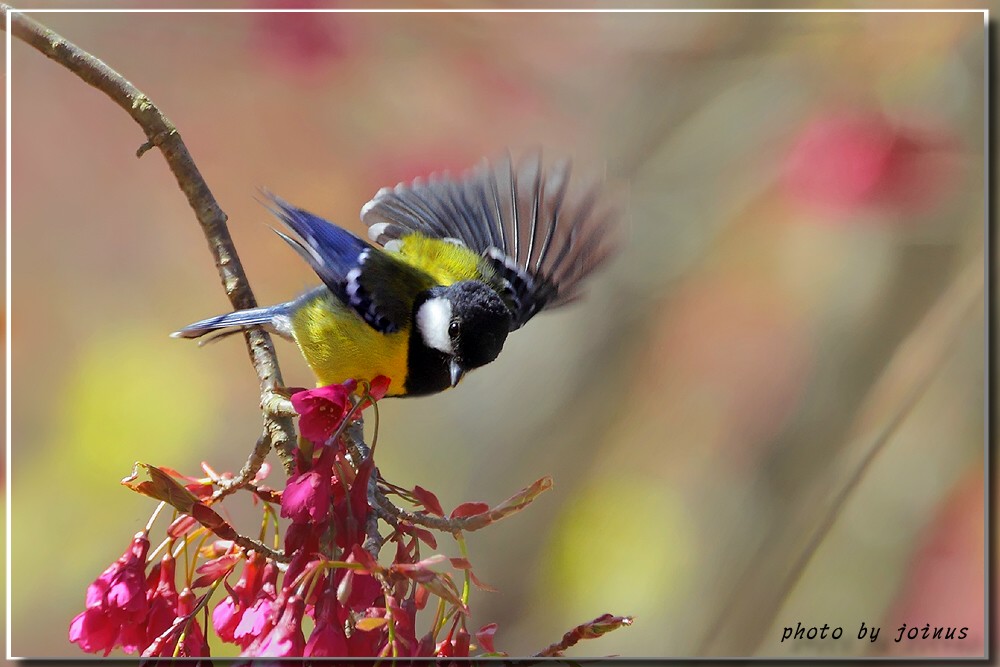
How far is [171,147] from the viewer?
0.98 metres

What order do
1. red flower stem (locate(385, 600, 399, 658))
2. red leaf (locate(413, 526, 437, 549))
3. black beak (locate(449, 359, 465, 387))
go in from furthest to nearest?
black beak (locate(449, 359, 465, 387))
red leaf (locate(413, 526, 437, 549))
red flower stem (locate(385, 600, 399, 658))

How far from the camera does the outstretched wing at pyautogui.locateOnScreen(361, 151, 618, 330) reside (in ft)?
3.29

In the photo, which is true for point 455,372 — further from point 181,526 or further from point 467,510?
point 181,526

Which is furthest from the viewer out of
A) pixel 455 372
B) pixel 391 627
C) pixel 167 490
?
pixel 455 372

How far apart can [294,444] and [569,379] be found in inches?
12.7

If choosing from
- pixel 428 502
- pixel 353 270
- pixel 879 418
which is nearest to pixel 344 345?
pixel 353 270

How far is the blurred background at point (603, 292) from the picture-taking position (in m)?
1.00

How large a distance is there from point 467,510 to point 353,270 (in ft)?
0.99

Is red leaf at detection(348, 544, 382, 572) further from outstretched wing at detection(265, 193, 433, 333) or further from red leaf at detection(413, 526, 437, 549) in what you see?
outstretched wing at detection(265, 193, 433, 333)

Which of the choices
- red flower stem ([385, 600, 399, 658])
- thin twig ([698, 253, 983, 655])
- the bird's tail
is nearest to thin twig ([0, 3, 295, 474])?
the bird's tail

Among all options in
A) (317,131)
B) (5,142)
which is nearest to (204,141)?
(317,131)

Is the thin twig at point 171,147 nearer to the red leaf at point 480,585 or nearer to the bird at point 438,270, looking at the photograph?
the bird at point 438,270

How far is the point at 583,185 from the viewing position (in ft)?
3.30

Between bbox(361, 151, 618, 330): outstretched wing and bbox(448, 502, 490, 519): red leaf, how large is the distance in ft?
0.79
